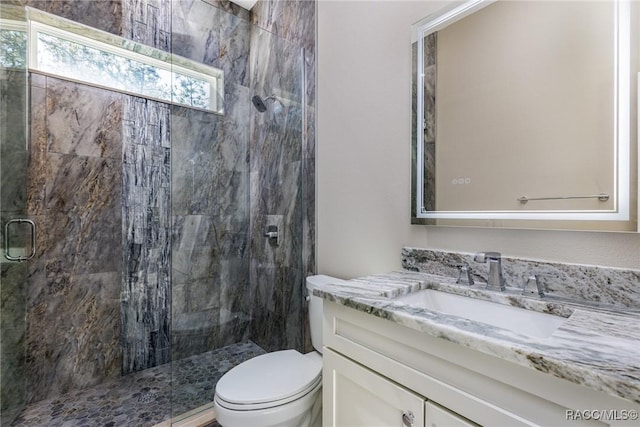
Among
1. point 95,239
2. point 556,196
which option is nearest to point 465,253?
point 556,196

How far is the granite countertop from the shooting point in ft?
1.48

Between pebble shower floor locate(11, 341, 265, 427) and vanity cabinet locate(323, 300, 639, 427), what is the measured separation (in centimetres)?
111

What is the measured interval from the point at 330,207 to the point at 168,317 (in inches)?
55.9

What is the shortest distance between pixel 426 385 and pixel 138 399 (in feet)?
5.97

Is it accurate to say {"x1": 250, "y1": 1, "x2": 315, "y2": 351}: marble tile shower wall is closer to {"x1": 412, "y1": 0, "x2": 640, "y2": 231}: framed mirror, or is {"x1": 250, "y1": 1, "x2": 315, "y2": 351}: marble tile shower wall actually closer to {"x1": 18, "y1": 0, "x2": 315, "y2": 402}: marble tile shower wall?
{"x1": 18, "y1": 0, "x2": 315, "y2": 402}: marble tile shower wall

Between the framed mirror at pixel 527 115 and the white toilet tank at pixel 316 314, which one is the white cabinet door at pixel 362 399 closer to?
the white toilet tank at pixel 316 314

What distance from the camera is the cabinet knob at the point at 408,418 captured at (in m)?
0.70

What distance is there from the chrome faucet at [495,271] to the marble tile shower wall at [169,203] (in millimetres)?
1075

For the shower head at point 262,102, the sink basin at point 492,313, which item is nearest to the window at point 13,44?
the shower head at point 262,102

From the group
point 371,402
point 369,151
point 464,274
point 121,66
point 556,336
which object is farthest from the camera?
point 121,66

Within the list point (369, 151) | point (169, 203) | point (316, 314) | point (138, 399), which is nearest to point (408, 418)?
point (316, 314)

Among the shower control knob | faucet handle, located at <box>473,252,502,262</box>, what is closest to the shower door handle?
the shower control knob

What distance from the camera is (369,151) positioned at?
147 centimetres

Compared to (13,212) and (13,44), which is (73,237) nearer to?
(13,212)
